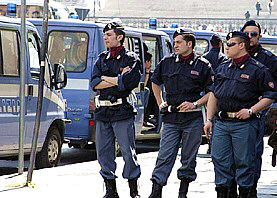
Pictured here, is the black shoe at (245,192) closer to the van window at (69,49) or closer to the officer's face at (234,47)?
the officer's face at (234,47)

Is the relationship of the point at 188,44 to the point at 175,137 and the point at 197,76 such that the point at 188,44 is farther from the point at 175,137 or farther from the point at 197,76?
the point at 175,137

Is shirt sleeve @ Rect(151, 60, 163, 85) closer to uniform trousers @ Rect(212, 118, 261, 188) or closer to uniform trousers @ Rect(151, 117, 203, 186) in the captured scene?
uniform trousers @ Rect(151, 117, 203, 186)

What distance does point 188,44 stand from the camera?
28.5 ft

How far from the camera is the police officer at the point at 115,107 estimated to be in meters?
8.59

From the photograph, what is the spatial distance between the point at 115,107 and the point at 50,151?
3811 mm

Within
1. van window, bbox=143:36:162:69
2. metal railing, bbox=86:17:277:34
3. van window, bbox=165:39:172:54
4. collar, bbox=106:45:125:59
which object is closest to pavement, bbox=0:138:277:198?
collar, bbox=106:45:125:59

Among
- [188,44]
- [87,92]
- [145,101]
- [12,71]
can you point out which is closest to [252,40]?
[188,44]

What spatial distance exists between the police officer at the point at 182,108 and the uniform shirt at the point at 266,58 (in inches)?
21.2

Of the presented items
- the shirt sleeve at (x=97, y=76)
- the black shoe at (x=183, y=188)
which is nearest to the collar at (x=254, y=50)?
the black shoe at (x=183, y=188)

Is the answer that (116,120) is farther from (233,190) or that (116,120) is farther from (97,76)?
(233,190)

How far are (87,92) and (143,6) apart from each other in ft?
244

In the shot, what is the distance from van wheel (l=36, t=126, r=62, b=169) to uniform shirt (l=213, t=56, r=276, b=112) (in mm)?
4423

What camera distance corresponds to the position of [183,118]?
8.59 meters

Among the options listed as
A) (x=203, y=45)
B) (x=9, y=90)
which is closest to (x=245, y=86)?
(x=9, y=90)
